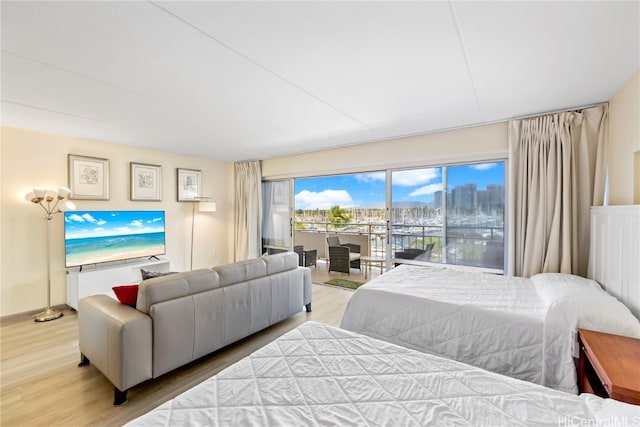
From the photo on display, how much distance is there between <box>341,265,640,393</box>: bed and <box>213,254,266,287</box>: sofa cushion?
3.35 feet

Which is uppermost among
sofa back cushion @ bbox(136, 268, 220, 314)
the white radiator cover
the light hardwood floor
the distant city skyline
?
the distant city skyline

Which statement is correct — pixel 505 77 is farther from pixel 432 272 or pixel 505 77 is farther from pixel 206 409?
pixel 206 409

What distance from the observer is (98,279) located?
367cm

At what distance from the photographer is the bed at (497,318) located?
160 centimetres

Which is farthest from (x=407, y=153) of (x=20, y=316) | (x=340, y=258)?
(x=20, y=316)

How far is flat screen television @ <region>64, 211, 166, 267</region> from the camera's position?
3.71 m

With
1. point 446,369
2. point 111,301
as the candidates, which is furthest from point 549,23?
point 111,301

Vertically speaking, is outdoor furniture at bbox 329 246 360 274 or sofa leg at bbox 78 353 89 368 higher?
outdoor furniture at bbox 329 246 360 274

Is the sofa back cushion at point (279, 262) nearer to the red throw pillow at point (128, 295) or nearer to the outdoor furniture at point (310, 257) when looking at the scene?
the red throw pillow at point (128, 295)

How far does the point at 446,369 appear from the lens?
1232 mm

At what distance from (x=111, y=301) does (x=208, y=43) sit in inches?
83.3

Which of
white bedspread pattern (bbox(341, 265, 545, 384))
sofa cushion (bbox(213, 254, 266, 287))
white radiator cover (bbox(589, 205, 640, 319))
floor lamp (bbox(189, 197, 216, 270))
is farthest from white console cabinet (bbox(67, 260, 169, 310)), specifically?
white radiator cover (bbox(589, 205, 640, 319))

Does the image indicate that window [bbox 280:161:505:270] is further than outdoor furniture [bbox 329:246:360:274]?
No

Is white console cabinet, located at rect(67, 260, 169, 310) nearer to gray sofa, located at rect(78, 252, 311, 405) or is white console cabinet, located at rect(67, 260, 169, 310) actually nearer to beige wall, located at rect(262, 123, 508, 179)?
gray sofa, located at rect(78, 252, 311, 405)
